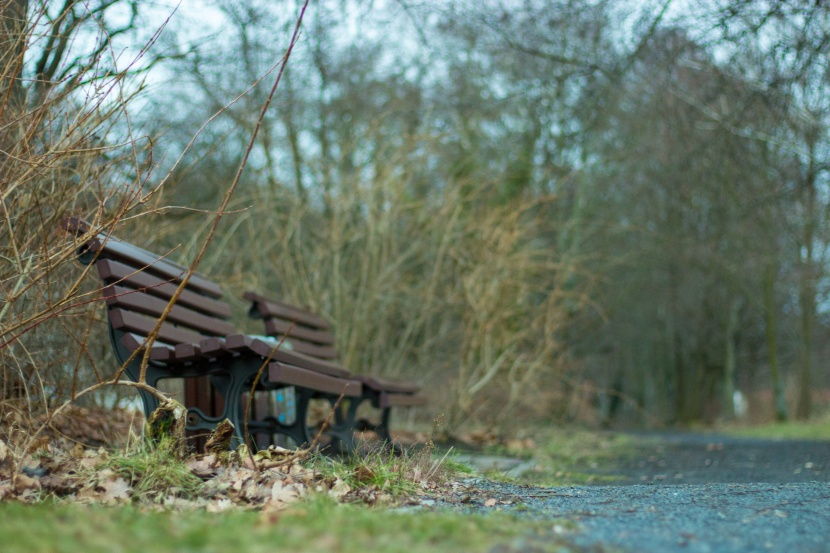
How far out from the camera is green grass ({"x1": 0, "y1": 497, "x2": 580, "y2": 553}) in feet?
7.63

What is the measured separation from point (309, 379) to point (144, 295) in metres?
0.95

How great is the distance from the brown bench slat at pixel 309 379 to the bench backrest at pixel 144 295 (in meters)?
0.62

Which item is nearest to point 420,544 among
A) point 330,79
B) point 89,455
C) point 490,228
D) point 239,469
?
point 239,469

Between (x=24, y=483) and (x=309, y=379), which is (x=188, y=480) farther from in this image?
(x=309, y=379)

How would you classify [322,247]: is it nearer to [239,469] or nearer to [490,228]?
[490,228]

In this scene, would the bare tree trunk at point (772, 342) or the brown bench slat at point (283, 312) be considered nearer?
the brown bench slat at point (283, 312)

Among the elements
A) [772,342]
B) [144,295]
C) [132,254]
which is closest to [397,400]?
[144,295]

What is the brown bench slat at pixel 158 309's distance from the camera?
14.9 feet

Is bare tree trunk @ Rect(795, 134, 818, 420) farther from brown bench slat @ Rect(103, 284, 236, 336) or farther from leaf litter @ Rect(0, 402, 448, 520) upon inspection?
leaf litter @ Rect(0, 402, 448, 520)

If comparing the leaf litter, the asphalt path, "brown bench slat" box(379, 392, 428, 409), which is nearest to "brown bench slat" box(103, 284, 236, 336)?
the leaf litter

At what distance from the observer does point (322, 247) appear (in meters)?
8.91

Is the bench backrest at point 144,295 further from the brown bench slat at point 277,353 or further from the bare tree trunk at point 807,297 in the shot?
the bare tree trunk at point 807,297

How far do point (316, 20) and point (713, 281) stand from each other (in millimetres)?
16517

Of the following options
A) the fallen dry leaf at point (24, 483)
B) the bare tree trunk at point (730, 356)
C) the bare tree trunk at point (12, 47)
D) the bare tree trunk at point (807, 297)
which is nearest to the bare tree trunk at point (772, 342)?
the bare tree trunk at point (807, 297)
